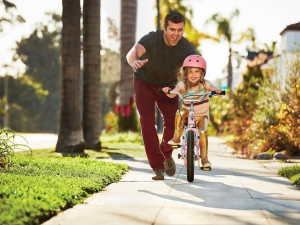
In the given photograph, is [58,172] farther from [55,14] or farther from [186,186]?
[55,14]

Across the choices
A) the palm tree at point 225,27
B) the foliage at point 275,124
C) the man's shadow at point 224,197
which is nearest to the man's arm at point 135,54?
the man's shadow at point 224,197

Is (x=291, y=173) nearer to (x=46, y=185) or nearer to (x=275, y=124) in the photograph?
(x=46, y=185)

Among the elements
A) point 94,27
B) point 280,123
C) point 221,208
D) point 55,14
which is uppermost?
point 55,14

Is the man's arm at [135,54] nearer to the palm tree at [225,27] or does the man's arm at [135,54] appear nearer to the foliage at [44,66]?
the palm tree at [225,27]

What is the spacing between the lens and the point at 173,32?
7984mm

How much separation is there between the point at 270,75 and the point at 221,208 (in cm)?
1198

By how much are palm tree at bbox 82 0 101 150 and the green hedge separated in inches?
212

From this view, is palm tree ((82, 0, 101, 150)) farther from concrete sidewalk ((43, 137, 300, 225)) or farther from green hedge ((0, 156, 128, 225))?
concrete sidewalk ((43, 137, 300, 225))

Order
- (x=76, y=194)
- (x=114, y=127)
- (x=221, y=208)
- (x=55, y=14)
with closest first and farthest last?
1. (x=221, y=208)
2. (x=76, y=194)
3. (x=114, y=127)
4. (x=55, y=14)

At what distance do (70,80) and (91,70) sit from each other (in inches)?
64.1

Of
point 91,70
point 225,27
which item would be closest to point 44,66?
point 225,27

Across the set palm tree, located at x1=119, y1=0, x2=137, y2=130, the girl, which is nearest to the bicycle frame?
the girl

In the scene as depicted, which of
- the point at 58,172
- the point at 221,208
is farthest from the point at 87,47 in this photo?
the point at 221,208

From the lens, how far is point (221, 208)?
6.11m
